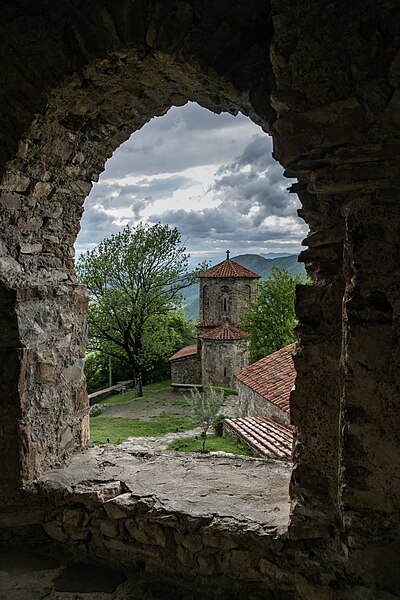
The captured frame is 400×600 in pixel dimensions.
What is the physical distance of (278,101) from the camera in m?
1.78

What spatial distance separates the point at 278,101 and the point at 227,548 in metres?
2.08

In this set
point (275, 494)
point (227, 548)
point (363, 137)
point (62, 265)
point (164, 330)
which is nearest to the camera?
point (363, 137)

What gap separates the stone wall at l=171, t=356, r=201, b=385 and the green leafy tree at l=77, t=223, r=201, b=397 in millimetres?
2358

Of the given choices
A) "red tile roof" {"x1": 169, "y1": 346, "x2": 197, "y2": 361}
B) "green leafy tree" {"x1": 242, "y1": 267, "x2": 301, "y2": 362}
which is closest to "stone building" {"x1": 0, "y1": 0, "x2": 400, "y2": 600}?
"green leafy tree" {"x1": 242, "y1": 267, "x2": 301, "y2": 362}

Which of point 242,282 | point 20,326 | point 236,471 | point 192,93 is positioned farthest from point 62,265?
point 242,282

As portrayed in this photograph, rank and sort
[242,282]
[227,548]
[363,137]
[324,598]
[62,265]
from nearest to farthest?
[363,137] < [324,598] < [227,548] < [62,265] < [242,282]

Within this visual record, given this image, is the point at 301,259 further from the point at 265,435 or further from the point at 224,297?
the point at 224,297

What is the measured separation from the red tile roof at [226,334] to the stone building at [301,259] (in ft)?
50.0

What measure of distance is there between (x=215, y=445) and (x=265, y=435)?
1.21 m

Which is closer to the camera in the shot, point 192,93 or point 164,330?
point 192,93

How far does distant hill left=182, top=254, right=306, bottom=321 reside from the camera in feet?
65.6

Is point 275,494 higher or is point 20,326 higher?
point 20,326

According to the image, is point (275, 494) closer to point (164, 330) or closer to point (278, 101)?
→ point (278, 101)

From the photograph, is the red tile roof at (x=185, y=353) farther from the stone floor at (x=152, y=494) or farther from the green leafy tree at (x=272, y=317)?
the stone floor at (x=152, y=494)
